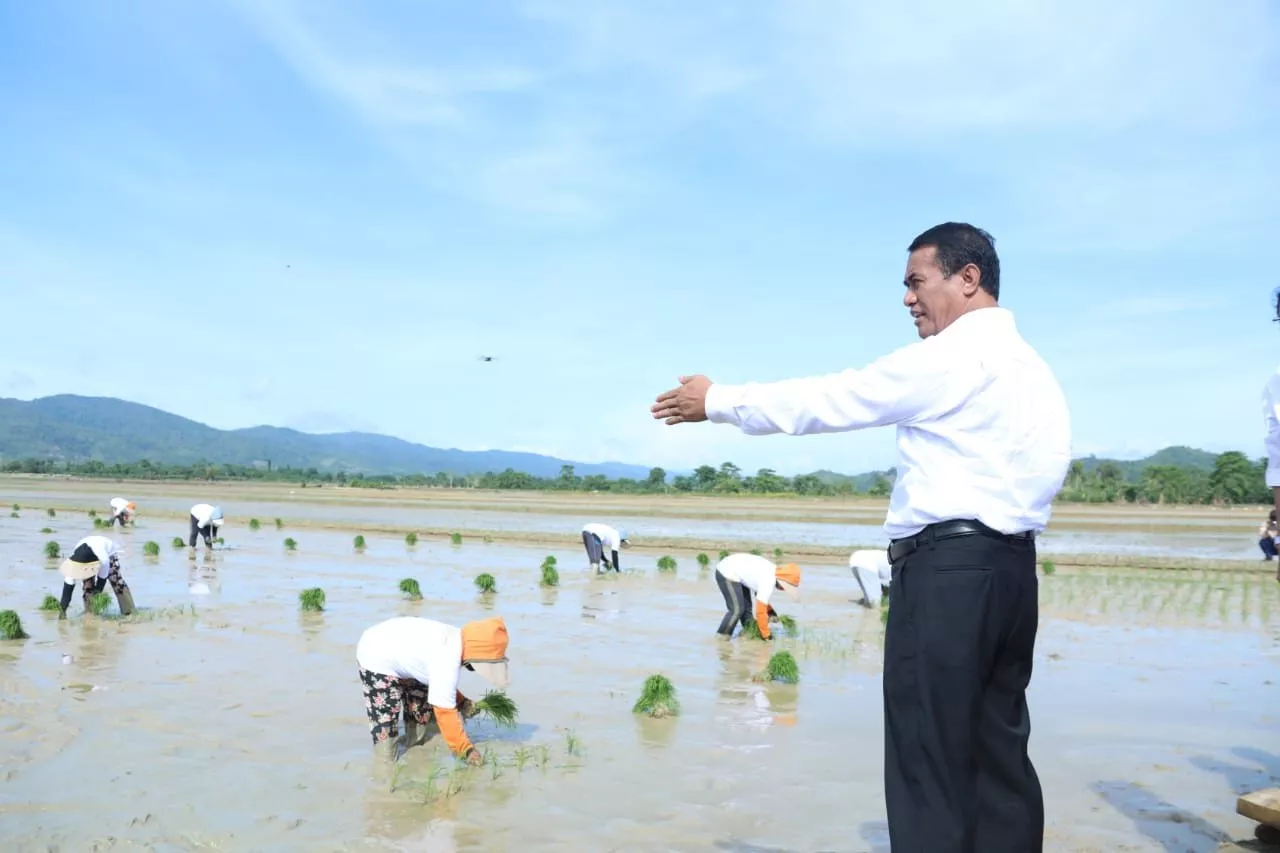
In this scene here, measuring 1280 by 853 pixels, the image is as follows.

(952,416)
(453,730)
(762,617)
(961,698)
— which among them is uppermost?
(952,416)

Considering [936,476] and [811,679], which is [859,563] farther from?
[936,476]

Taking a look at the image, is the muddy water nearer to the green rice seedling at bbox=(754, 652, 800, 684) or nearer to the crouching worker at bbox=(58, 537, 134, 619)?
the green rice seedling at bbox=(754, 652, 800, 684)

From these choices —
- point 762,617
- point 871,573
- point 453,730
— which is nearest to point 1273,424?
point 453,730

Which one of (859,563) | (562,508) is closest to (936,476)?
(859,563)

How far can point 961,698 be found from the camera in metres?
2.87

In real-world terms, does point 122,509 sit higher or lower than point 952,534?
lower

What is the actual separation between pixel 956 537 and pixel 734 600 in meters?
8.71

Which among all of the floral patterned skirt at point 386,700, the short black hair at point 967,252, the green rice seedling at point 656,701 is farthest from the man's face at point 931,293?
the green rice seedling at point 656,701

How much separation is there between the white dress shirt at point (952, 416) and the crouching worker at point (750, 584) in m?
7.96

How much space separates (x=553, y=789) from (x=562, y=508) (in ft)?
143

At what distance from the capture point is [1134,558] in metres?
22.6

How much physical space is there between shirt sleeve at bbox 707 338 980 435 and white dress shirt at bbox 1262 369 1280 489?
2.38 metres

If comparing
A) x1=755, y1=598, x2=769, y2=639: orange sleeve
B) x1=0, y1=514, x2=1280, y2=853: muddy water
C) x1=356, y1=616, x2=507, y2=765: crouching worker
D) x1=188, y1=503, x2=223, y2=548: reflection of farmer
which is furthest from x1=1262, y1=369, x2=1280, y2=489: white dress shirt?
x1=188, y1=503, x2=223, y2=548: reflection of farmer

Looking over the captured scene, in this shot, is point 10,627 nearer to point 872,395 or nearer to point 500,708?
point 500,708
